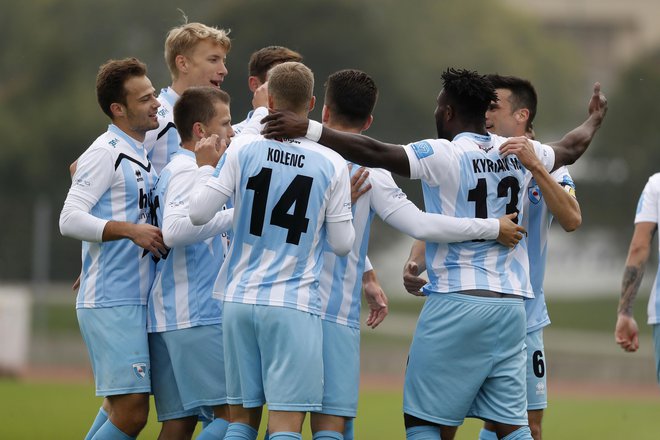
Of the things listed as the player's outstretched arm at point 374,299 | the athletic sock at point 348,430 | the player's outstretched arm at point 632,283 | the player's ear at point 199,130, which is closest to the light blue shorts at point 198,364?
the athletic sock at point 348,430

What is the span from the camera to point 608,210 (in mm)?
45375

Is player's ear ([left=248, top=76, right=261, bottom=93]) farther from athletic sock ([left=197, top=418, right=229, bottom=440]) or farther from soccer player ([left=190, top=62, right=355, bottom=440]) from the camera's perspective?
athletic sock ([left=197, top=418, right=229, bottom=440])

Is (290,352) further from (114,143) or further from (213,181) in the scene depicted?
(114,143)

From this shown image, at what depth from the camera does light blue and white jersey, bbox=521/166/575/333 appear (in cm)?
753

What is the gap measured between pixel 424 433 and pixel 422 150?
1.53 metres

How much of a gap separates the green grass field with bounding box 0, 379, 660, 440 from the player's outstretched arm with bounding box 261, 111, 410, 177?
6.12 meters

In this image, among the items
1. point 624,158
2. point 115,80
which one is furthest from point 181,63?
point 624,158

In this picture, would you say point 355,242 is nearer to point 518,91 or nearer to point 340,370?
point 340,370

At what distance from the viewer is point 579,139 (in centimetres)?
735

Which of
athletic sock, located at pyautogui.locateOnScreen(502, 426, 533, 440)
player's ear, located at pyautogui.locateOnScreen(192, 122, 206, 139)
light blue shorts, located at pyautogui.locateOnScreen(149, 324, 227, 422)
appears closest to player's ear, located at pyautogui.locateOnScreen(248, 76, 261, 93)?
player's ear, located at pyautogui.locateOnScreen(192, 122, 206, 139)

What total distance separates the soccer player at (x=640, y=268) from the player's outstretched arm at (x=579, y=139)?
67 cm

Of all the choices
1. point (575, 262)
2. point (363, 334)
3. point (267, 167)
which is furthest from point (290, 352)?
point (575, 262)

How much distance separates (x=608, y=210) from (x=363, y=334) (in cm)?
1472

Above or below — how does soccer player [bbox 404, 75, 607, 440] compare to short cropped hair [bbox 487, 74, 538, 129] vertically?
below
